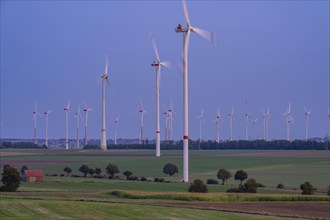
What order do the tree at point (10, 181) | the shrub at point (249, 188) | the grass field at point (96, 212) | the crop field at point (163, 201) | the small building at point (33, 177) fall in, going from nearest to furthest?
1. the grass field at point (96, 212)
2. the crop field at point (163, 201)
3. the tree at point (10, 181)
4. the shrub at point (249, 188)
5. the small building at point (33, 177)

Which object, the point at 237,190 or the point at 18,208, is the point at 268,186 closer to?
the point at 237,190

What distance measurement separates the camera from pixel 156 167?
126 metres

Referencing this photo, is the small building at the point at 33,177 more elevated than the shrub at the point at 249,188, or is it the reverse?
the small building at the point at 33,177

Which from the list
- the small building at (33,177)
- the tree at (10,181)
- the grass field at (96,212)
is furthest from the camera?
the small building at (33,177)

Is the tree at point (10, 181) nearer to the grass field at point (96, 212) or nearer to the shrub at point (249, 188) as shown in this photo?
the grass field at point (96, 212)

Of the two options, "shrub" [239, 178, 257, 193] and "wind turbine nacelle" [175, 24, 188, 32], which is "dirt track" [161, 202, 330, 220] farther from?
"wind turbine nacelle" [175, 24, 188, 32]

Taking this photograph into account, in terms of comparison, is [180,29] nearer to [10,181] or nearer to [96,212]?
[10,181]

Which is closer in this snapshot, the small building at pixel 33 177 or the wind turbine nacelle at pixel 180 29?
the small building at pixel 33 177

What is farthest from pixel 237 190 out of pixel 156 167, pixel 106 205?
pixel 156 167

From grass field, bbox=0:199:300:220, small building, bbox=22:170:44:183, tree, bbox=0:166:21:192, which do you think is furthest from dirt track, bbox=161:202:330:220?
small building, bbox=22:170:44:183

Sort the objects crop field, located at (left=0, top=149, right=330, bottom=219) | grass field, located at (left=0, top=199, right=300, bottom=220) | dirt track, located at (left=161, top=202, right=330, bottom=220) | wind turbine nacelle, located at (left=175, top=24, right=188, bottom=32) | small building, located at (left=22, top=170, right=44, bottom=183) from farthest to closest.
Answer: wind turbine nacelle, located at (left=175, top=24, right=188, bottom=32) → small building, located at (left=22, top=170, right=44, bottom=183) → dirt track, located at (left=161, top=202, right=330, bottom=220) → crop field, located at (left=0, top=149, right=330, bottom=219) → grass field, located at (left=0, top=199, right=300, bottom=220)

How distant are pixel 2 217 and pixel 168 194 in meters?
25.2

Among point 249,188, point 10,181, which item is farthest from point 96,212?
point 249,188

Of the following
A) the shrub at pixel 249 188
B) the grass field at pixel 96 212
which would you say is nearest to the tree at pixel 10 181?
the grass field at pixel 96 212
